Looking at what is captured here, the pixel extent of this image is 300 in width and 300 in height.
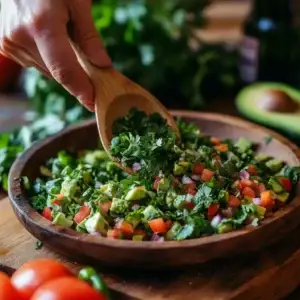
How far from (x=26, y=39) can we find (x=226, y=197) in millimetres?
439

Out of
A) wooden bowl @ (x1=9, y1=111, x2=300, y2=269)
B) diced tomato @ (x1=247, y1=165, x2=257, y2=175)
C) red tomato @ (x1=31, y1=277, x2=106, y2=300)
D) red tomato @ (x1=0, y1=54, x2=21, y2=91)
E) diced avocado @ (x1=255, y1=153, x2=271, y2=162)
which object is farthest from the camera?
red tomato @ (x1=0, y1=54, x2=21, y2=91)

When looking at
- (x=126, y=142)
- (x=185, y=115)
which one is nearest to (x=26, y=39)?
(x=126, y=142)

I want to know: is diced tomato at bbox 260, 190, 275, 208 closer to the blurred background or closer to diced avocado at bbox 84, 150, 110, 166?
diced avocado at bbox 84, 150, 110, 166

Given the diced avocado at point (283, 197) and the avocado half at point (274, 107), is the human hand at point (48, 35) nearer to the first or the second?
the diced avocado at point (283, 197)

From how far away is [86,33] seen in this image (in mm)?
1396

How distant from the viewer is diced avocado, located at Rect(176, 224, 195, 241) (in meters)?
1.17

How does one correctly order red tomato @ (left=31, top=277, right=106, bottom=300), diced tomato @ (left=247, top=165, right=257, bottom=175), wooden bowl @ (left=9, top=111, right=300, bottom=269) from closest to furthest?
red tomato @ (left=31, top=277, right=106, bottom=300) < wooden bowl @ (left=9, top=111, right=300, bottom=269) < diced tomato @ (left=247, top=165, right=257, bottom=175)

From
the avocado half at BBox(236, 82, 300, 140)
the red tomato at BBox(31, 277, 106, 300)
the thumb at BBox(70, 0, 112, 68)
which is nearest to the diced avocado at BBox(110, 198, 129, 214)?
the red tomato at BBox(31, 277, 106, 300)

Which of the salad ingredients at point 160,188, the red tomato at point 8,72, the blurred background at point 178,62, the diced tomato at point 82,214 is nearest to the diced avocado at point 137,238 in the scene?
the salad ingredients at point 160,188

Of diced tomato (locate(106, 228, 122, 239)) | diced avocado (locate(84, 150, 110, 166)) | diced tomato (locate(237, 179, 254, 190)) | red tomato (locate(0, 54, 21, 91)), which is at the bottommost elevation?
red tomato (locate(0, 54, 21, 91))

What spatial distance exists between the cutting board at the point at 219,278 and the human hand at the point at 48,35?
1.02 ft

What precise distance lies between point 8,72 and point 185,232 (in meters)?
1.09

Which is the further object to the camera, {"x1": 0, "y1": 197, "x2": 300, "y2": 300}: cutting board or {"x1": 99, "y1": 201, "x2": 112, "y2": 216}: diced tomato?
{"x1": 99, "y1": 201, "x2": 112, "y2": 216}: diced tomato

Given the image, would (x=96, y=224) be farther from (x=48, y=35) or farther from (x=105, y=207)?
(x=48, y=35)
